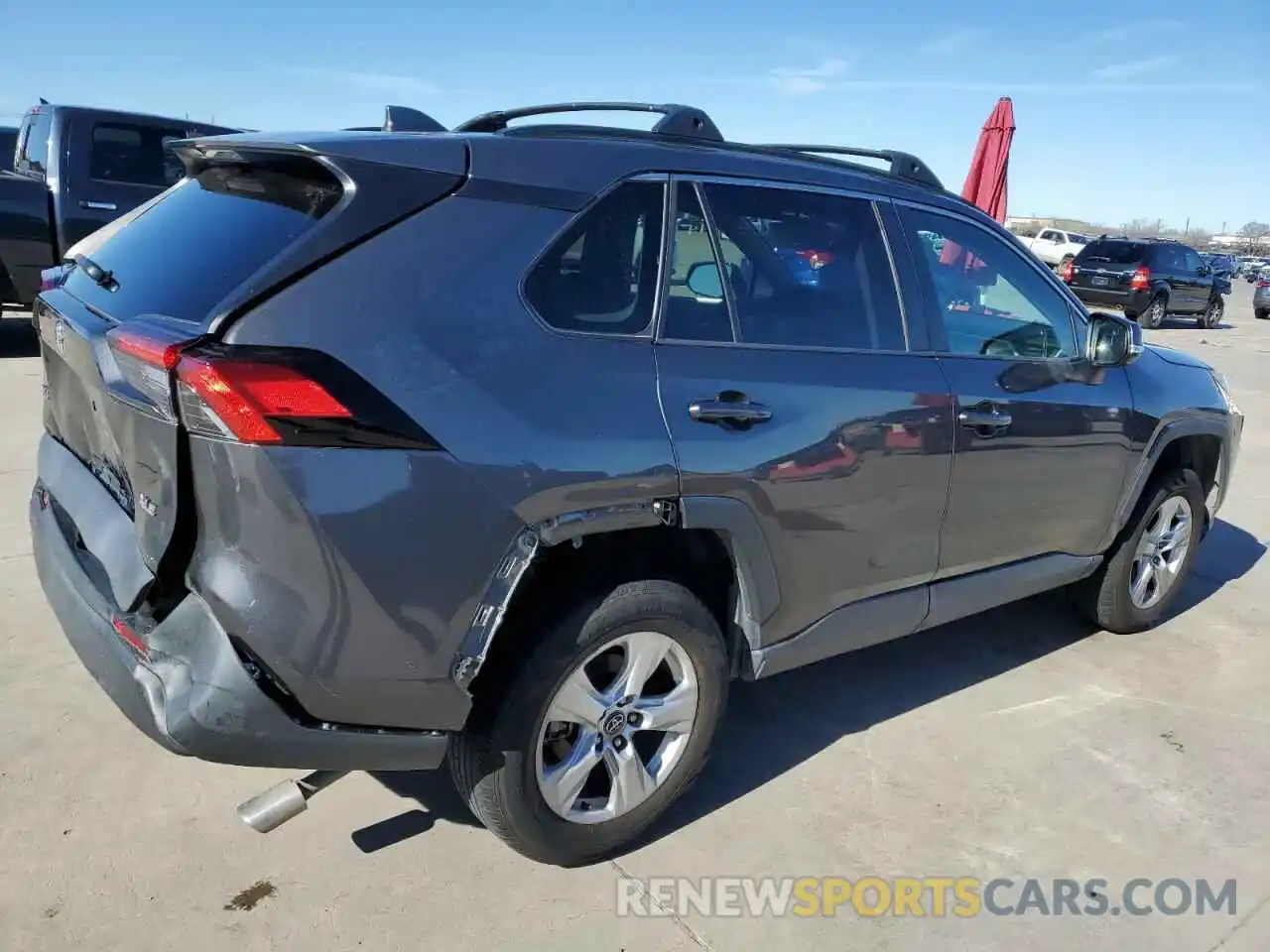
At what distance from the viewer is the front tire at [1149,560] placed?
4.30 metres

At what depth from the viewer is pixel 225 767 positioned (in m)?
3.00

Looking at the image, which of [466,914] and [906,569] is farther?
[906,569]

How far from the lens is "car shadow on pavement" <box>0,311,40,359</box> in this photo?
29.7ft

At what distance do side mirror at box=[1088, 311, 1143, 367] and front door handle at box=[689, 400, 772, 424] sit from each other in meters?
1.83

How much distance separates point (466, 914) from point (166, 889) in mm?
736

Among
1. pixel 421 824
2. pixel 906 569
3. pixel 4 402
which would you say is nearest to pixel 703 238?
pixel 906 569

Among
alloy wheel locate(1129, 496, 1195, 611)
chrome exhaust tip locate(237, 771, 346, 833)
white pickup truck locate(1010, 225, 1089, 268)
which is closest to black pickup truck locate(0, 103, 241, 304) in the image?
chrome exhaust tip locate(237, 771, 346, 833)

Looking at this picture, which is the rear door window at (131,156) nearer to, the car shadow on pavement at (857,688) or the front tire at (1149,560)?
the car shadow on pavement at (857,688)

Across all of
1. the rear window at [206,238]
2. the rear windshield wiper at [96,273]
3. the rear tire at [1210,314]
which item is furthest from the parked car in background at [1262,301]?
the rear windshield wiper at [96,273]

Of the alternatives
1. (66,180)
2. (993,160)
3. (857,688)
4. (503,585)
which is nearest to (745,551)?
(503,585)

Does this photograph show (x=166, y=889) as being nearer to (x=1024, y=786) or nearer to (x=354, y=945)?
(x=354, y=945)

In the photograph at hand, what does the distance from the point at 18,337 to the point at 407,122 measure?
9.02 meters

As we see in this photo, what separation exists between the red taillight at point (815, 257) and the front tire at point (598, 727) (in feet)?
3.65

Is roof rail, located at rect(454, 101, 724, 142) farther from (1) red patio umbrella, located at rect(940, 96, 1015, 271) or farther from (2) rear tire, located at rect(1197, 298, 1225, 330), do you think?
(2) rear tire, located at rect(1197, 298, 1225, 330)
